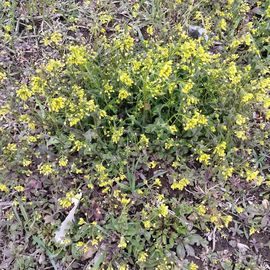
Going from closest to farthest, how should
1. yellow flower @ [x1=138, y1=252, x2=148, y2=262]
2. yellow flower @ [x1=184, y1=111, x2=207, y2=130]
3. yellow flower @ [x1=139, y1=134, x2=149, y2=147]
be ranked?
1. yellow flower @ [x1=138, y1=252, x2=148, y2=262]
2. yellow flower @ [x1=184, y1=111, x2=207, y2=130]
3. yellow flower @ [x1=139, y1=134, x2=149, y2=147]

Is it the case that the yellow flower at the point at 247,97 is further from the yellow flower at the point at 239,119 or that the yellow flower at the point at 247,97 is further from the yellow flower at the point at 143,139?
the yellow flower at the point at 143,139

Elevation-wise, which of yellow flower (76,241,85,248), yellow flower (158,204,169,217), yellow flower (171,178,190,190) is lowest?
yellow flower (76,241,85,248)

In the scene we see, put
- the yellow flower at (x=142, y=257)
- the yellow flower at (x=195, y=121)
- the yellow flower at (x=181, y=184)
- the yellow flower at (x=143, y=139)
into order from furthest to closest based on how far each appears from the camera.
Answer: the yellow flower at (x=143, y=139)
the yellow flower at (x=181, y=184)
the yellow flower at (x=195, y=121)
the yellow flower at (x=142, y=257)

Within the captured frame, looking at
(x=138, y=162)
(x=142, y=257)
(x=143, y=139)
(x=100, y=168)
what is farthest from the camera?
(x=138, y=162)

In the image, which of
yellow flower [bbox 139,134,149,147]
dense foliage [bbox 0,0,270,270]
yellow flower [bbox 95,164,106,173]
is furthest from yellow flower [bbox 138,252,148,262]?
yellow flower [bbox 139,134,149,147]

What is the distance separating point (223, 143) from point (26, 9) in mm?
2415

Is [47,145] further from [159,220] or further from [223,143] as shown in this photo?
[223,143]

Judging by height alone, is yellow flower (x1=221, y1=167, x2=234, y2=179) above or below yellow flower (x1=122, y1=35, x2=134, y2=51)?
below

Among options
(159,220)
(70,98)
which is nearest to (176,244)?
(159,220)

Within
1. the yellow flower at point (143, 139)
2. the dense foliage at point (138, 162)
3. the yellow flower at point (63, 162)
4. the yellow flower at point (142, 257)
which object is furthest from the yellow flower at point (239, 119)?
the yellow flower at point (63, 162)

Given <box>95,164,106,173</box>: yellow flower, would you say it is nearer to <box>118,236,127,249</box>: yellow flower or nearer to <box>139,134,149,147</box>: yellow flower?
<box>139,134,149,147</box>: yellow flower

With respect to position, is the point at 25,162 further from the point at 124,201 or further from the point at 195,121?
the point at 195,121

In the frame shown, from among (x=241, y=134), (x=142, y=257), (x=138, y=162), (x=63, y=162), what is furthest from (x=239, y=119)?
(x=63, y=162)

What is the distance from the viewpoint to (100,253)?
3.02 m
